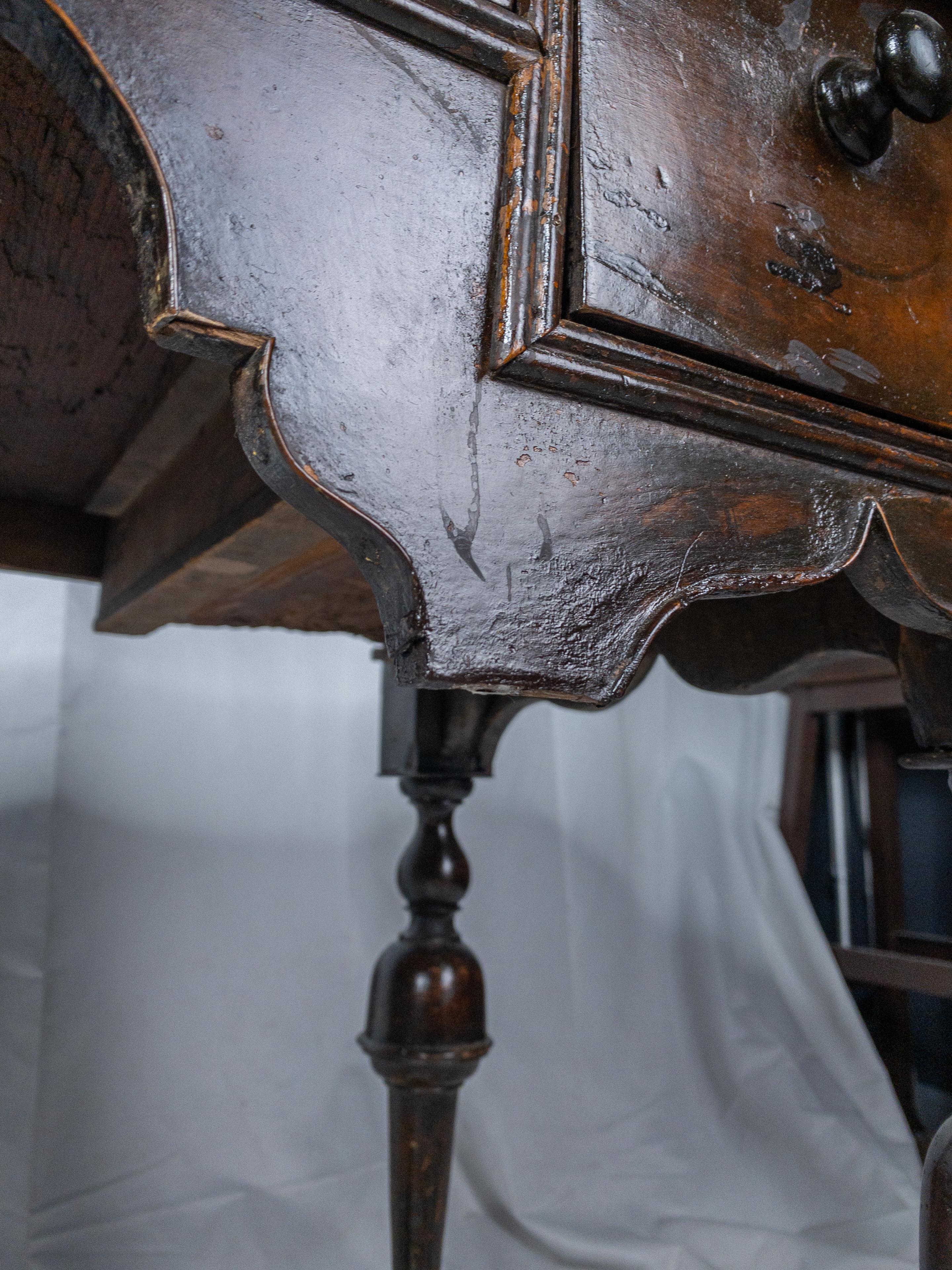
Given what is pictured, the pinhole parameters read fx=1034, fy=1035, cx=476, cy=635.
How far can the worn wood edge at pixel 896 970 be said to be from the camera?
1.18 meters

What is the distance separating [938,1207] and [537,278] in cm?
40

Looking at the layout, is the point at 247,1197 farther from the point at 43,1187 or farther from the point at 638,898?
the point at 638,898

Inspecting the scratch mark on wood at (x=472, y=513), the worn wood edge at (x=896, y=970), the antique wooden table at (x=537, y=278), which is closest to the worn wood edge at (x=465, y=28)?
the antique wooden table at (x=537, y=278)

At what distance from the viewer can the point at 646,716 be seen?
1.55m

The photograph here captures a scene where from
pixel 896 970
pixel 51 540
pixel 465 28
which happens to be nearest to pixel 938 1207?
pixel 465 28

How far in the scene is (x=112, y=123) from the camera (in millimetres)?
277

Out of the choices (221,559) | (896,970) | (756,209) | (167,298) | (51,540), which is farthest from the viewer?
(896,970)

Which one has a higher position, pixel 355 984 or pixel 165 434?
pixel 165 434

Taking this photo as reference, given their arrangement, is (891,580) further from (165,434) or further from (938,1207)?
(165,434)

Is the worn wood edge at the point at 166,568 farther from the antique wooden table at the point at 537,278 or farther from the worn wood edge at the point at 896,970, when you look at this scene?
the worn wood edge at the point at 896,970

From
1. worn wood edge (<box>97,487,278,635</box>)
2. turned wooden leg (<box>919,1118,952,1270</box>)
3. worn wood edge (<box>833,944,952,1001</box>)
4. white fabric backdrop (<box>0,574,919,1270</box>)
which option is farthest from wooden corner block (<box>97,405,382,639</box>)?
worn wood edge (<box>833,944,952,1001</box>)

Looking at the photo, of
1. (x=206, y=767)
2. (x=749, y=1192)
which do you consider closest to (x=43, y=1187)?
(x=206, y=767)

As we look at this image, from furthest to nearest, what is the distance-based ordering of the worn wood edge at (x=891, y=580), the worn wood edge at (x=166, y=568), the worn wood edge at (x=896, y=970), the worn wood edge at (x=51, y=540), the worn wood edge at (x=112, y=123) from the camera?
the worn wood edge at (x=896, y=970) < the worn wood edge at (x=51, y=540) < the worn wood edge at (x=166, y=568) < the worn wood edge at (x=891, y=580) < the worn wood edge at (x=112, y=123)

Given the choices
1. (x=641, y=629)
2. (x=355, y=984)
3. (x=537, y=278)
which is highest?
(x=537, y=278)
